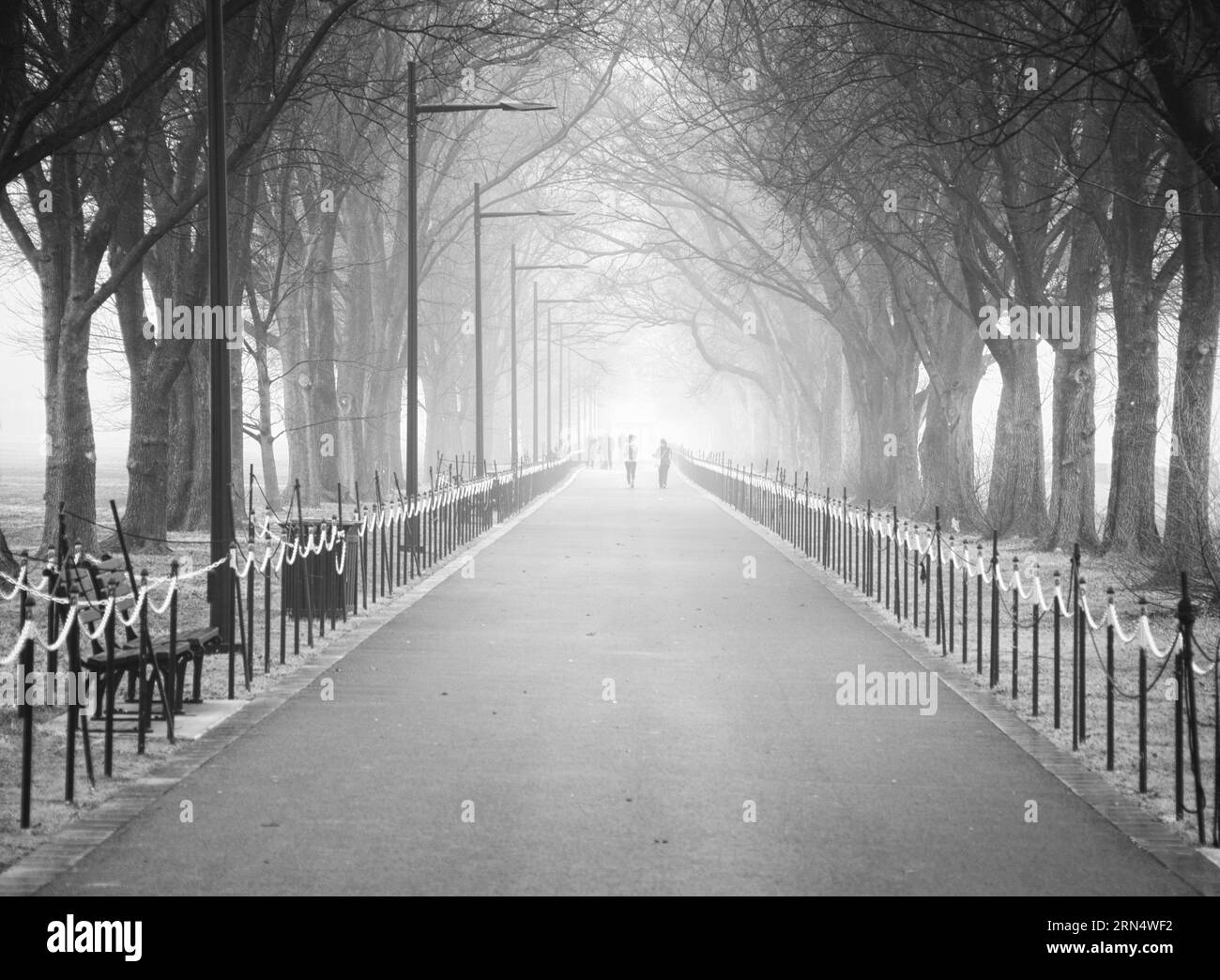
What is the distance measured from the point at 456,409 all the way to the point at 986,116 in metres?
54.2

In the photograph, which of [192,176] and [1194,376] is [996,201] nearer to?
[1194,376]

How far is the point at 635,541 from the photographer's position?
2878cm

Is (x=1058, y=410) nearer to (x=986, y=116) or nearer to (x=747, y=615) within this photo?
(x=986, y=116)

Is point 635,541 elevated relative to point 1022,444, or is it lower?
lower

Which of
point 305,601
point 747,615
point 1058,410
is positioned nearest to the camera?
point 305,601

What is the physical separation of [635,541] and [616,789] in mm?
20179

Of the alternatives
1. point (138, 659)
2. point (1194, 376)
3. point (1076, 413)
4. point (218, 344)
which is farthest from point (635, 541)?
point (138, 659)

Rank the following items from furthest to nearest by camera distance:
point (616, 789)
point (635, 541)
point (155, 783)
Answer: point (635, 541) → point (155, 783) → point (616, 789)

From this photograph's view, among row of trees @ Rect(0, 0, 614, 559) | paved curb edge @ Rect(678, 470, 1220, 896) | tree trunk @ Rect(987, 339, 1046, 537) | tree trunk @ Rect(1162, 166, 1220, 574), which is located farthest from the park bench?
tree trunk @ Rect(987, 339, 1046, 537)


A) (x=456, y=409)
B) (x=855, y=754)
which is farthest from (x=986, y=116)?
(x=456, y=409)

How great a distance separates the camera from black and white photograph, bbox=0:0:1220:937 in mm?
7574

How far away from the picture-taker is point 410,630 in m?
15.8

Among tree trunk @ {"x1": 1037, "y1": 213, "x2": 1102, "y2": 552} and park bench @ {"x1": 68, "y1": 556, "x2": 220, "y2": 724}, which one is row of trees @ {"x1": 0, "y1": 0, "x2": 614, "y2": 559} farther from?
tree trunk @ {"x1": 1037, "y1": 213, "x2": 1102, "y2": 552}

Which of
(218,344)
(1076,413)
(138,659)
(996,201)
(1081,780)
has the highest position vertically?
(996,201)
